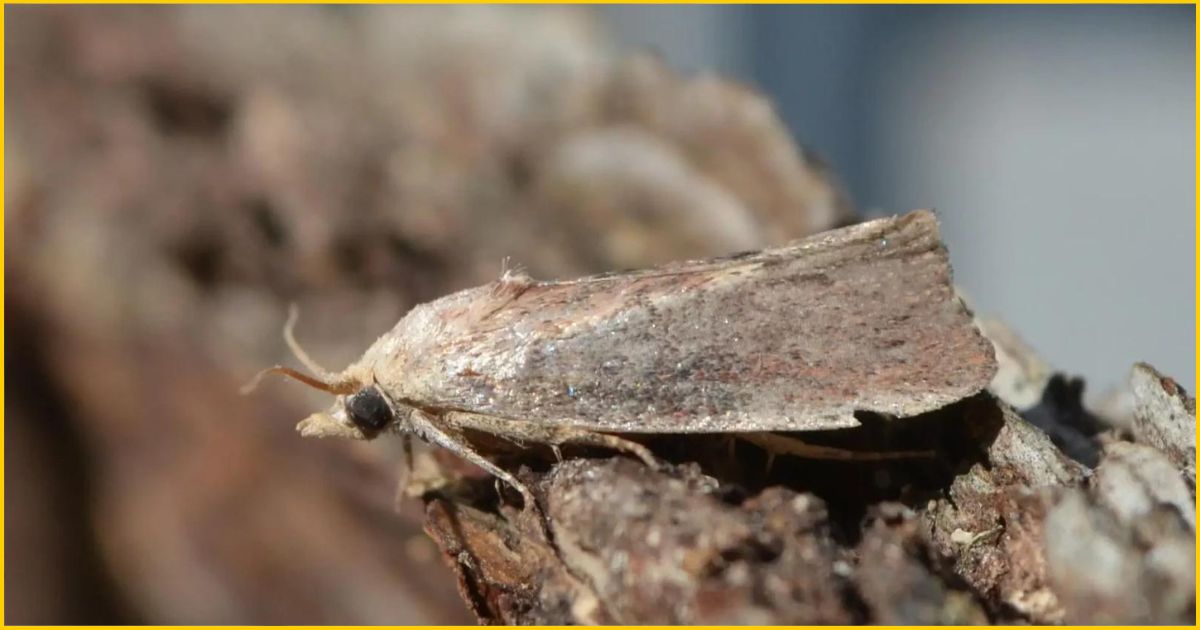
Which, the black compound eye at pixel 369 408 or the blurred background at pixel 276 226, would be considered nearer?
the black compound eye at pixel 369 408

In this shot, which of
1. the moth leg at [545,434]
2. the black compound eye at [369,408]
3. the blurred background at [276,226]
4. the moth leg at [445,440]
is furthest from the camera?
the blurred background at [276,226]

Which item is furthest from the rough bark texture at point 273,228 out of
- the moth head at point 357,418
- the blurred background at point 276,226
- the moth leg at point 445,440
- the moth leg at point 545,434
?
the moth leg at point 545,434

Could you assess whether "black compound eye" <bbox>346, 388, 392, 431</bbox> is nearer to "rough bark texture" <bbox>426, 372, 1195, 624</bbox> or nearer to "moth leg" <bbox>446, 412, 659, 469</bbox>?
"moth leg" <bbox>446, 412, 659, 469</bbox>

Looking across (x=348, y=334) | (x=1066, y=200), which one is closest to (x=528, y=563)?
(x=348, y=334)

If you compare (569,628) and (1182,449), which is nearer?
(569,628)

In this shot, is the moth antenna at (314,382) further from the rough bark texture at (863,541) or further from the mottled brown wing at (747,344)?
the rough bark texture at (863,541)

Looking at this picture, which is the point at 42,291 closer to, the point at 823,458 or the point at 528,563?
the point at 528,563

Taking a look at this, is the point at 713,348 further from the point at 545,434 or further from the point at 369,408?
the point at 369,408
